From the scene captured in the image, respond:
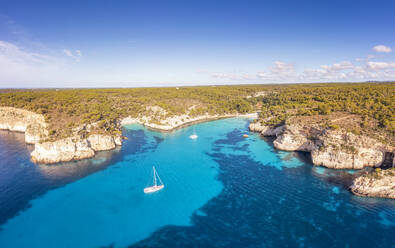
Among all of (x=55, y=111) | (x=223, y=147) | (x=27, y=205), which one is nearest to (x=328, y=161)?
(x=223, y=147)

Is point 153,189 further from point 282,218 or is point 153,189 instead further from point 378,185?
point 378,185

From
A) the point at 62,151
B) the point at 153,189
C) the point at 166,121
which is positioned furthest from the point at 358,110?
the point at 62,151

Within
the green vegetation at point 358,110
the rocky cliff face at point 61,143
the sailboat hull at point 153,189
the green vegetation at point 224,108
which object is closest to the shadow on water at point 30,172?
the rocky cliff face at point 61,143

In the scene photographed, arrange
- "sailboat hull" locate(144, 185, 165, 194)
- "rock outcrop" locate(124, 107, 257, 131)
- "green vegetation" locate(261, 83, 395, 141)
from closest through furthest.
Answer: "sailboat hull" locate(144, 185, 165, 194) < "green vegetation" locate(261, 83, 395, 141) < "rock outcrop" locate(124, 107, 257, 131)

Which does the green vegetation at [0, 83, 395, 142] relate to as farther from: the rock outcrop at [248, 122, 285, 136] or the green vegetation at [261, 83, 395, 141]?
the rock outcrop at [248, 122, 285, 136]

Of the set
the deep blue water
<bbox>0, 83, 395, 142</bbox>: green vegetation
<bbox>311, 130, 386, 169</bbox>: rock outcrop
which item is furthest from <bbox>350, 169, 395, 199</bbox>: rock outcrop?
<bbox>0, 83, 395, 142</bbox>: green vegetation

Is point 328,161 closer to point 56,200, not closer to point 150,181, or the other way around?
point 150,181

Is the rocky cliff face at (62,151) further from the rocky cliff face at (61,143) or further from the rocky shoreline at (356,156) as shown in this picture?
the rocky shoreline at (356,156)
